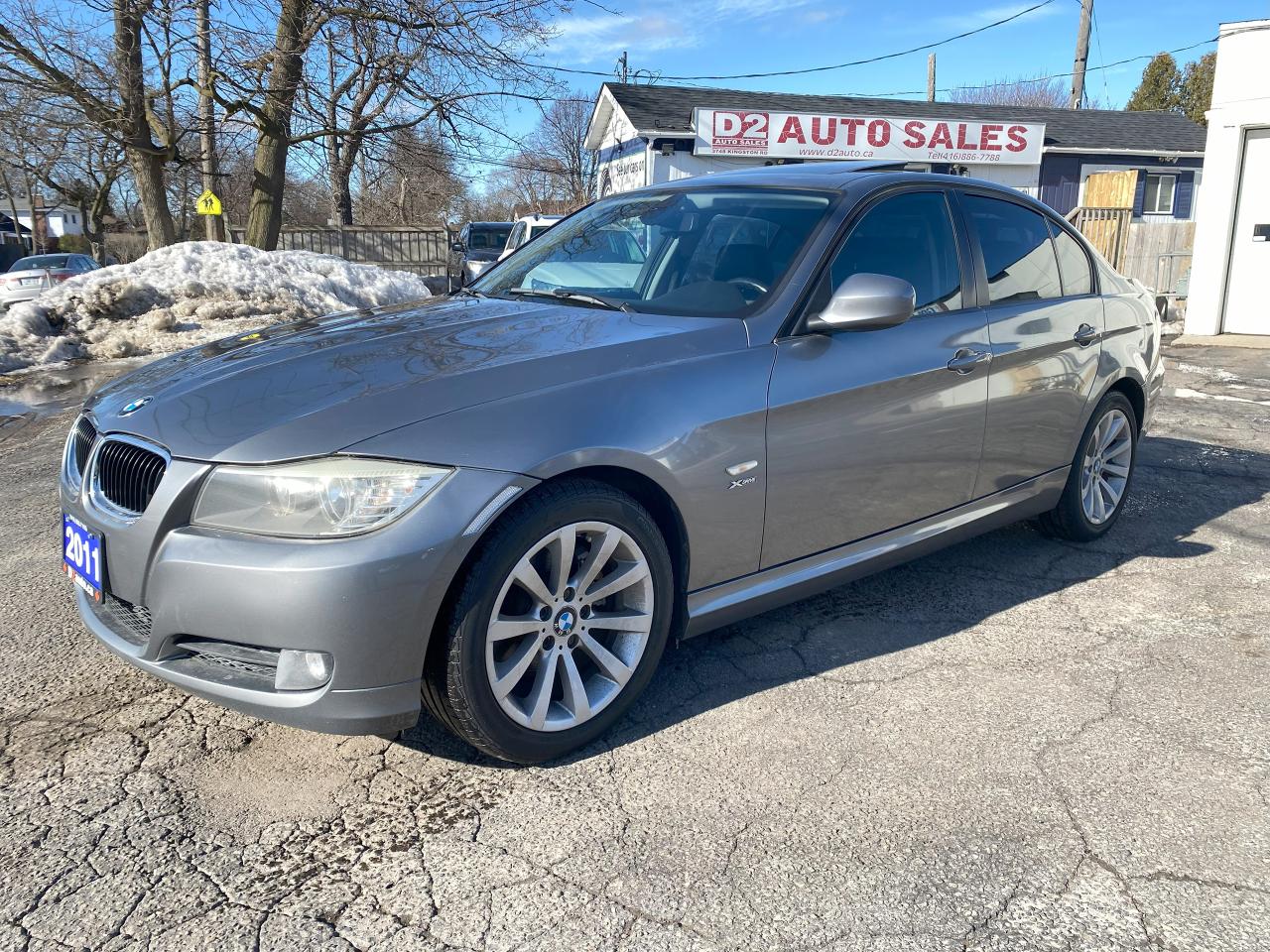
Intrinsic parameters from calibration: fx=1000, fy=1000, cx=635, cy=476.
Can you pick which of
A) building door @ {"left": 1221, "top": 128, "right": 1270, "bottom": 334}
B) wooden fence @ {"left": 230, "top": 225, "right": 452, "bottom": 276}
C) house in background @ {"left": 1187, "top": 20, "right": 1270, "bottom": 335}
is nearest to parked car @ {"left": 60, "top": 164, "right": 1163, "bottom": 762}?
house in background @ {"left": 1187, "top": 20, "right": 1270, "bottom": 335}

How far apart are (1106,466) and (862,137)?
74.5 ft

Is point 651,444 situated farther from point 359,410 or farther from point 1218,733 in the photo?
point 1218,733

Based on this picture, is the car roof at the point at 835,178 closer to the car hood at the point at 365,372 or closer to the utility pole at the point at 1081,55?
the car hood at the point at 365,372

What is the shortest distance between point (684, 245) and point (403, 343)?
119 centimetres

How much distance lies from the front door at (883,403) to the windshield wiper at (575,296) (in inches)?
24.1

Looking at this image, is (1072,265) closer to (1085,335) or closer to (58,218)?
(1085,335)

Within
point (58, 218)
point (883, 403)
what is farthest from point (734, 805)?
point (58, 218)

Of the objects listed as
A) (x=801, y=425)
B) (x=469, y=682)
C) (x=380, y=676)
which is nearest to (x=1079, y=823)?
(x=801, y=425)

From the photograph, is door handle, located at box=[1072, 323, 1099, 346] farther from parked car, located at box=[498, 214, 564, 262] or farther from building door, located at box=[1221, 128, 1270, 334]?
parked car, located at box=[498, 214, 564, 262]

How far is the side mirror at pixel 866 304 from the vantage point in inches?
128

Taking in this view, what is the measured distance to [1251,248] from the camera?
40.2 ft

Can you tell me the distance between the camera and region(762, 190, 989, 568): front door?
3.27m

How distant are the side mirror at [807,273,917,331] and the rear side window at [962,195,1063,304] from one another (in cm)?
98

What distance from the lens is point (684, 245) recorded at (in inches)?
149
